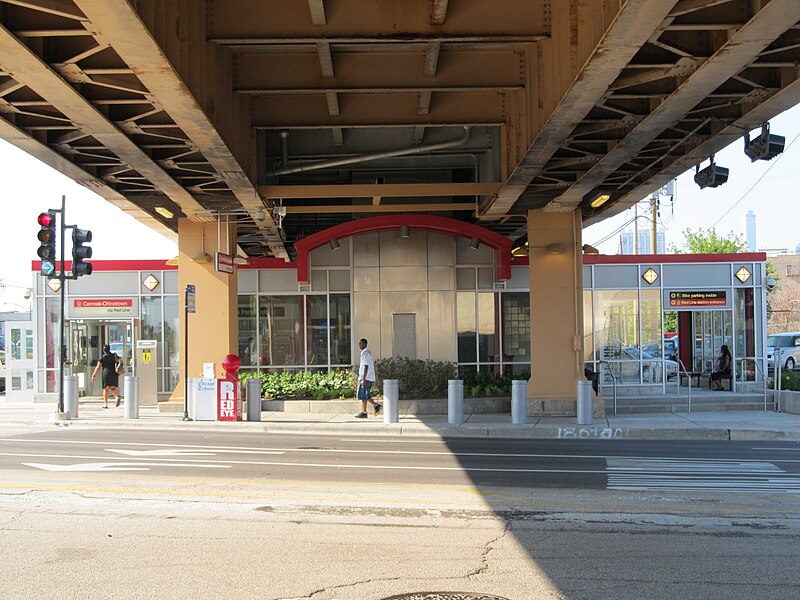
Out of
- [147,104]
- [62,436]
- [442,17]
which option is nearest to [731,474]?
[442,17]

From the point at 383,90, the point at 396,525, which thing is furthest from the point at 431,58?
the point at 396,525

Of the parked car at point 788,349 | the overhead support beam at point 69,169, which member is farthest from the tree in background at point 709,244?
→ the overhead support beam at point 69,169

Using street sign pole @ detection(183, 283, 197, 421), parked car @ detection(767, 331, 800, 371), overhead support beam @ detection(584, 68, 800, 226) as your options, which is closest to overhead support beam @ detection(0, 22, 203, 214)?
street sign pole @ detection(183, 283, 197, 421)

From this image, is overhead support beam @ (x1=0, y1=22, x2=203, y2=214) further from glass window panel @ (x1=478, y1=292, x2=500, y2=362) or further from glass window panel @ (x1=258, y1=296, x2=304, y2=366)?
glass window panel @ (x1=478, y1=292, x2=500, y2=362)

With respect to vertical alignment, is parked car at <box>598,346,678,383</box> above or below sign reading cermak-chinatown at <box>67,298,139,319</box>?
below

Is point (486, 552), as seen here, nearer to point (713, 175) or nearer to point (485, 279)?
point (713, 175)

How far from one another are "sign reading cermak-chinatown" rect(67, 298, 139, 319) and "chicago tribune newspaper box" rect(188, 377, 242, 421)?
28.3ft

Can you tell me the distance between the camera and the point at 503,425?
1872 centimetres

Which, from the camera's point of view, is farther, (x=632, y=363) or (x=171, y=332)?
(x=171, y=332)

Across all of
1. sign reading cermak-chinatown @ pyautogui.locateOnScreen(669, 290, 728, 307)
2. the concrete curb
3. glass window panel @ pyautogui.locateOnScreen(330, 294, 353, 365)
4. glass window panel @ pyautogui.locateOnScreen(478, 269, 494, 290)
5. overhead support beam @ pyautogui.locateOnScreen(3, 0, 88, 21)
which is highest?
overhead support beam @ pyautogui.locateOnScreen(3, 0, 88, 21)

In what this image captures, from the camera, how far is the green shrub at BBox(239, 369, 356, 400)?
75.5 feet

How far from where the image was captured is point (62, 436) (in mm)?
17719

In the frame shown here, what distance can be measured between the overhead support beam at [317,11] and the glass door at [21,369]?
20860 millimetres

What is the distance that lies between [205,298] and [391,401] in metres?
6.18
